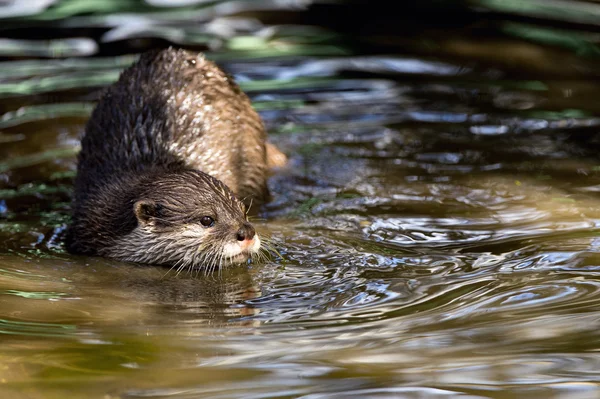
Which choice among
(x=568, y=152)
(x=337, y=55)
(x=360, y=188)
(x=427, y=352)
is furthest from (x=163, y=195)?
(x=337, y=55)

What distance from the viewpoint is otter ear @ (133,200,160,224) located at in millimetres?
4402

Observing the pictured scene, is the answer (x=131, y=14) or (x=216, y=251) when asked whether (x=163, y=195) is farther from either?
(x=131, y=14)

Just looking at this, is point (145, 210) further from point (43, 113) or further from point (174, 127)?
point (43, 113)

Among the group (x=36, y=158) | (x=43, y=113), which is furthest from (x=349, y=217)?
(x=43, y=113)

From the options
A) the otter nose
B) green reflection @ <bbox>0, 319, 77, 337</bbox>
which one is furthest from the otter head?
green reflection @ <bbox>0, 319, 77, 337</bbox>

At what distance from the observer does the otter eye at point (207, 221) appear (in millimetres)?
4332

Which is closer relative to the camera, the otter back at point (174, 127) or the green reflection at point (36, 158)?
the otter back at point (174, 127)

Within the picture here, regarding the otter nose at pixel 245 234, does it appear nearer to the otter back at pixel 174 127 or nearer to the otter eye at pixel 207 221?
the otter eye at pixel 207 221

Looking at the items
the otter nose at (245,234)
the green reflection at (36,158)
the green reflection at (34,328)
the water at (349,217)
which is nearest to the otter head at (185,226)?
the otter nose at (245,234)

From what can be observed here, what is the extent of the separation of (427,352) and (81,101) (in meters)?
4.67

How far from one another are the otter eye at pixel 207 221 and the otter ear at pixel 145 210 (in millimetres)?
224

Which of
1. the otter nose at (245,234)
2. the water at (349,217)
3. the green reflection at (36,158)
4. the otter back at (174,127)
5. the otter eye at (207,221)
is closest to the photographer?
the water at (349,217)

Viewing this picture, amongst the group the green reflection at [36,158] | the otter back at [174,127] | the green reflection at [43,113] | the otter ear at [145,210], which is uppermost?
the otter back at [174,127]

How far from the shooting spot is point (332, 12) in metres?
9.05
